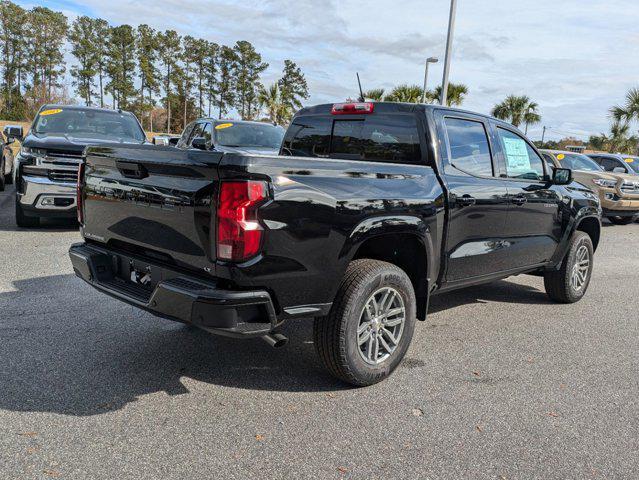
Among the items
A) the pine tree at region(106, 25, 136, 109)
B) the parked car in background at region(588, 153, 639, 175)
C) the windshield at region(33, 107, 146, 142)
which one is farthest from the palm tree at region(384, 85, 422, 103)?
the pine tree at region(106, 25, 136, 109)

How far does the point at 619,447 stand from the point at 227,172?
103 inches

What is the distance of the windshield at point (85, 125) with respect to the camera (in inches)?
362

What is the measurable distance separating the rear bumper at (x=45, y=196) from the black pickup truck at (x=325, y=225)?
4.33m

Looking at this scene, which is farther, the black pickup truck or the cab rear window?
the cab rear window

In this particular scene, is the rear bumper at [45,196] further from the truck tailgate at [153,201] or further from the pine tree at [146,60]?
the pine tree at [146,60]

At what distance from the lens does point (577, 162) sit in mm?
14609

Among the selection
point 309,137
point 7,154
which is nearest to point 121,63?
point 7,154

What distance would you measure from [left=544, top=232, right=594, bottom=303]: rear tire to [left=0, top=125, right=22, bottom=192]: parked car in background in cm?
874

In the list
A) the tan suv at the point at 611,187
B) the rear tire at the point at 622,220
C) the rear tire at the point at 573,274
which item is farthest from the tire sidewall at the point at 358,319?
the rear tire at the point at 622,220

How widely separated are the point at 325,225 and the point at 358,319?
66 centimetres

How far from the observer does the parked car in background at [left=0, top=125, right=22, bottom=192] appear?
9.53 meters

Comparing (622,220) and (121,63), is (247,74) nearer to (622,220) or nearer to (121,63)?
(121,63)

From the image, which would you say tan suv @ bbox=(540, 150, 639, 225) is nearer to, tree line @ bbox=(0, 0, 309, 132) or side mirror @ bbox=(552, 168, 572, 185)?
side mirror @ bbox=(552, 168, 572, 185)

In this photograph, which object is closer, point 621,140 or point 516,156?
point 516,156
